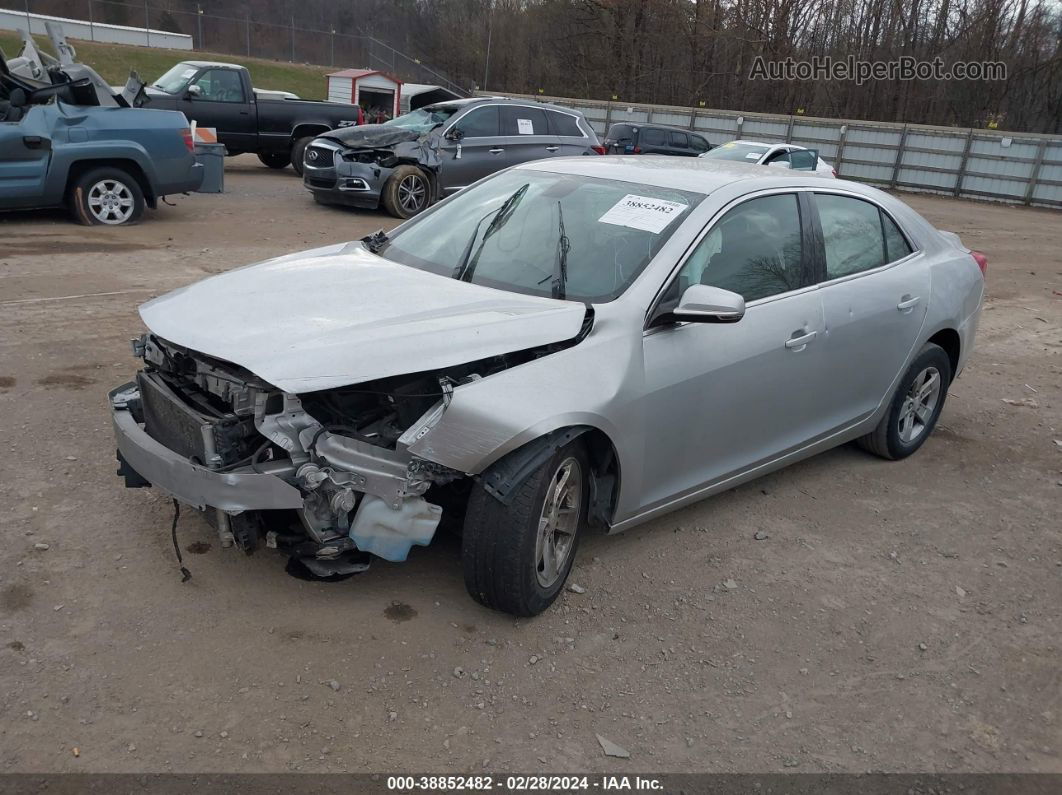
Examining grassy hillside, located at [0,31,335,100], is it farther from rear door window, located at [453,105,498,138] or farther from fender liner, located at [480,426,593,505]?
fender liner, located at [480,426,593,505]

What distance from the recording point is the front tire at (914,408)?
505 cm

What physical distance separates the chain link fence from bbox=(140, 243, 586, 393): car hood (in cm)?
4834

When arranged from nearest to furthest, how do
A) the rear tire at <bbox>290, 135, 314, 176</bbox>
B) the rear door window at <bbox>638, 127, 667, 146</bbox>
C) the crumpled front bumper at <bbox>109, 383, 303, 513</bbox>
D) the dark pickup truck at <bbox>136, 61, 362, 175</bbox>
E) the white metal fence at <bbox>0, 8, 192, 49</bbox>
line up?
1. the crumpled front bumper at <bbox>109, 383, 303, 513</bbox>
2. the dark pickup truck at <bbox>136, 61, 362, 175</bbox>
3. the rear tire at <bbox>290, 135, 314, 176</bbox>
4. the rear door window at <bbox>638, 127, 667, 146</bbox>
5. the white metal fence at <bbox>0, 8, 192, 49</bbox>

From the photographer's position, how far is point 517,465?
124 inches

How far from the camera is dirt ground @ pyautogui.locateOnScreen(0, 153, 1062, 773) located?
2.80 meters

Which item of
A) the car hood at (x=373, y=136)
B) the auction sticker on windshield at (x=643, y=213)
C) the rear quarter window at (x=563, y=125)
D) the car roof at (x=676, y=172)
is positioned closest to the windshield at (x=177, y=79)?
the car hood at (x=373, y=136)

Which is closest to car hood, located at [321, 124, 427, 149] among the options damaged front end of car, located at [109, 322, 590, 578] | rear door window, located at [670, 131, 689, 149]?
damaged front end of car, located at [109, 322, 590, 578]

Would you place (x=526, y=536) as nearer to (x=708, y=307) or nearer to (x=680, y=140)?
(x=708, y=307)

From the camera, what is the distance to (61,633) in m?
3.13

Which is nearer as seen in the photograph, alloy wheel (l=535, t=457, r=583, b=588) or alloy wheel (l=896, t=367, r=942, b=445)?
alloy wheel (l=535, t=457, r=583, b=588)

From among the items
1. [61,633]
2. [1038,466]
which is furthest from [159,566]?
[1038,466]

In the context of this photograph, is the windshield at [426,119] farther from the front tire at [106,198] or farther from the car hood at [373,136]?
the front tire at [106,198]

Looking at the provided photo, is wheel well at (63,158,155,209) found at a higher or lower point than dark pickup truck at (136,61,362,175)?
lower

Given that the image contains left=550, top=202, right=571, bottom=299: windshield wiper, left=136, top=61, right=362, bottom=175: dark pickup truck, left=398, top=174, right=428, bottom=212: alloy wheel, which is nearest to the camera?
left=550, top=202, right=571, bottom=299: windshield wiper
